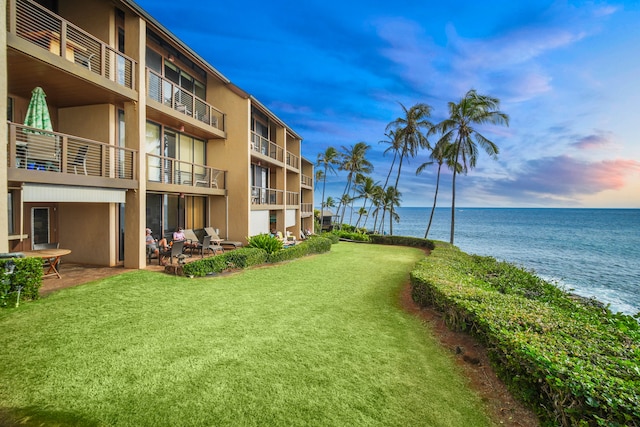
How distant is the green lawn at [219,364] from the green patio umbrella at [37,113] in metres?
4.55

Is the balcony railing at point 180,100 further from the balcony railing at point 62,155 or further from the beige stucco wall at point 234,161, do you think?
the balcony railing at point 62,155

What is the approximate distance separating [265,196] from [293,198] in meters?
5.37

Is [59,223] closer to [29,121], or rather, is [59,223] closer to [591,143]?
[29,121]

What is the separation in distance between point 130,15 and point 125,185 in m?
5.93

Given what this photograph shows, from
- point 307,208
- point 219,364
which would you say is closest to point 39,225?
point 219,364

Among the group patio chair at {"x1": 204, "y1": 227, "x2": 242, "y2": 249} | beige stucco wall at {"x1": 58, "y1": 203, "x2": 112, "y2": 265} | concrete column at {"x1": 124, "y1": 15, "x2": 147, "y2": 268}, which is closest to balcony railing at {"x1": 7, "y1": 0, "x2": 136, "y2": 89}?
concrete column at {"x1": 124, "y1": 15, "x2": 147, "y2": 268}

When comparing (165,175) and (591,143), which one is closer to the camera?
(165,175)

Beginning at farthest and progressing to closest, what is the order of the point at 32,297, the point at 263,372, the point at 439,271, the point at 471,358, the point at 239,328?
the point at 439,271
the point at 32,297
the point at 239,328
the point at 471,358
the point at 263,372

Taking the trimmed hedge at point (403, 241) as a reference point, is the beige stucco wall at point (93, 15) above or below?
above

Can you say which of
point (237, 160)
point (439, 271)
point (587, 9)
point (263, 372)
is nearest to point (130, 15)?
point (237, 160)

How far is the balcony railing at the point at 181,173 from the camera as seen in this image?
38.6 feet

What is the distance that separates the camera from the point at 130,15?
9625 millimetres

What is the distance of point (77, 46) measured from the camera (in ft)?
29.0

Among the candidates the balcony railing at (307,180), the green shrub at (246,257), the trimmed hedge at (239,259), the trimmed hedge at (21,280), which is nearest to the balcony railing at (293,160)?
the balcony railing at (307,180)
